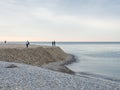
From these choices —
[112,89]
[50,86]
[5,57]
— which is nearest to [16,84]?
[50,86]

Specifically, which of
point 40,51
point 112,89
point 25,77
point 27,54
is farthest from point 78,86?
point 40,51

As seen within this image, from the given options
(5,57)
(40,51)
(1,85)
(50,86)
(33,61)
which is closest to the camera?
(1,85)

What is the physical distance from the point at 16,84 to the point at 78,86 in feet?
18.3

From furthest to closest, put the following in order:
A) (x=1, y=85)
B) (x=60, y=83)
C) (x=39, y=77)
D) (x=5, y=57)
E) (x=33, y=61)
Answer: (x=33, y=61)
(x=5, y=57)
(x=39, y=77)
(x=60, y=83)
(x=1, y=85)

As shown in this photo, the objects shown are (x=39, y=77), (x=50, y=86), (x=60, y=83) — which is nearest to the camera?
(x=50, y=86)

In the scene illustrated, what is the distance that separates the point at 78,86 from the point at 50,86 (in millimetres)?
2679

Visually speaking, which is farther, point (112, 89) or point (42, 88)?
point (112, 89)

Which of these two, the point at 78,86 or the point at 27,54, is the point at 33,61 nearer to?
the point at 27,54

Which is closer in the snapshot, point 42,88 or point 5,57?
point 42,88

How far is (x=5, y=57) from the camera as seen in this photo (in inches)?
1838

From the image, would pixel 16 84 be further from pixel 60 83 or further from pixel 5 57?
pixel 5 57

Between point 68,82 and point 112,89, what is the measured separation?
416 centimetres

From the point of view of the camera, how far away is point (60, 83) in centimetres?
2180

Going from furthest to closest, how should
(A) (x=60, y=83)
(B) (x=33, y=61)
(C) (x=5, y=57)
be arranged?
1. (B) (x=33, y=61)
2. (C) (x=5, y=57)
3. (A) (x=60, y=83)
